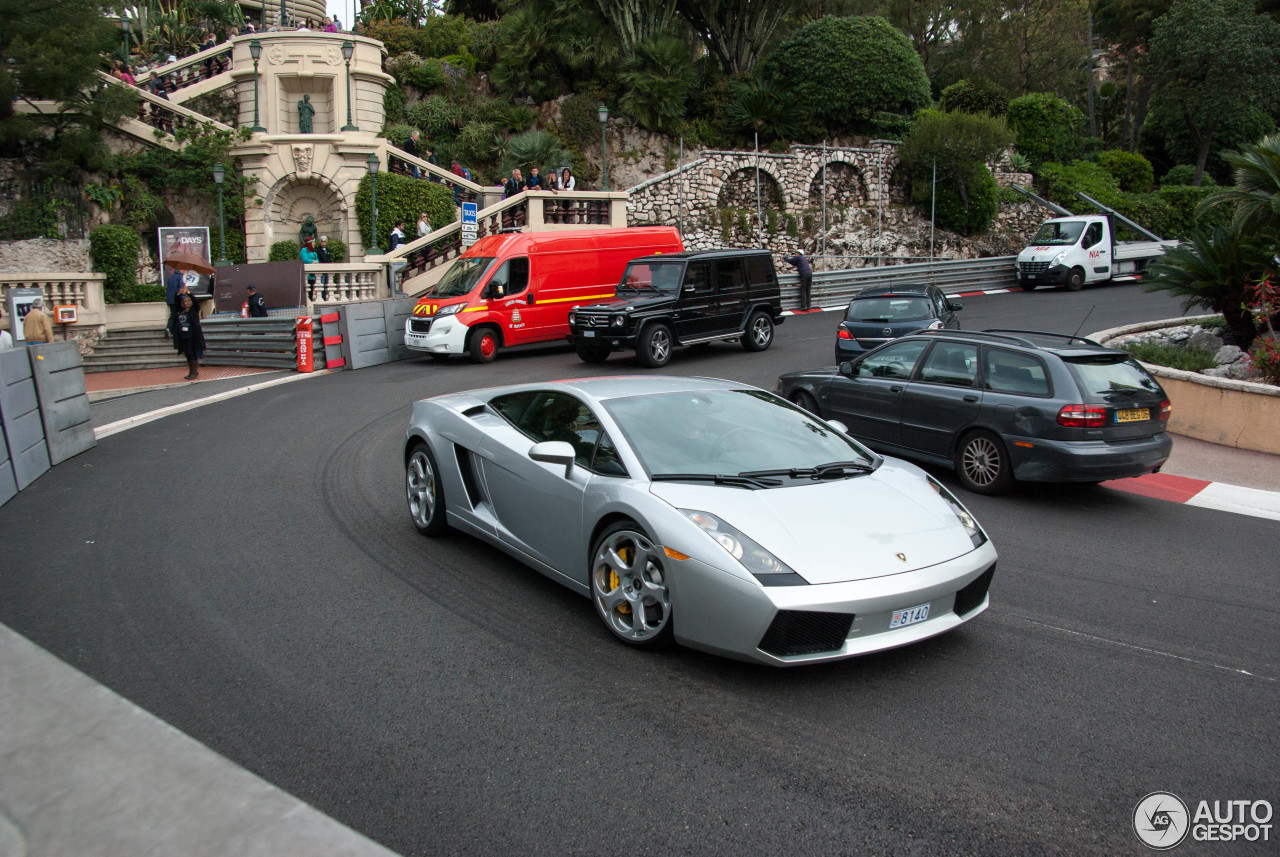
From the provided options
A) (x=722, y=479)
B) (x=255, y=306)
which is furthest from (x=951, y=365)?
(x=255, y=306)

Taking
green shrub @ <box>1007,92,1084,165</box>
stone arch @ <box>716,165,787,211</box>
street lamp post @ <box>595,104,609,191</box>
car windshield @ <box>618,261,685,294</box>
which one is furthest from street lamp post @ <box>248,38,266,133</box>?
green shrub @ <box>1007,92,1084,165</box>

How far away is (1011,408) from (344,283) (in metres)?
20.2

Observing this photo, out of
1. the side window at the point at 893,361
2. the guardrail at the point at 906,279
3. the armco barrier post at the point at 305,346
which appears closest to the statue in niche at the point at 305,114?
the armco barrier post at the point at 305,346

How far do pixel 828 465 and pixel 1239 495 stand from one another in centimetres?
597

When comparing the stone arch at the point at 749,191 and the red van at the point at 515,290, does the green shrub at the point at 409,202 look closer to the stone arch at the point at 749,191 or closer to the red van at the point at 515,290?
the red van at the point at 515,290

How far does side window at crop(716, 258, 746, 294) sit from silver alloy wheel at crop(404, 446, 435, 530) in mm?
11704

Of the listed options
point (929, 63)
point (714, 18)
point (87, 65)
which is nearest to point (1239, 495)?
point (87, 65)

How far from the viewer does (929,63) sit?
48.4 meters

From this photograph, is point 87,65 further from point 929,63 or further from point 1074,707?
point 929,63

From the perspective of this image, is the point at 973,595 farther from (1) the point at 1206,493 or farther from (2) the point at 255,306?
(2) the point at 255,306

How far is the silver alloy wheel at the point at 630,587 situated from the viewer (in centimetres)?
466

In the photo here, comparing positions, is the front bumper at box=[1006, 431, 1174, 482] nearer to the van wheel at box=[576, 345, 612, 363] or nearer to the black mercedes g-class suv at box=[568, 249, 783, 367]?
the black mercedes g-class suv at box=[568, 249, 783, 367]

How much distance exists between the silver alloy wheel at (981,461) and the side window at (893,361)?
1.16 m
